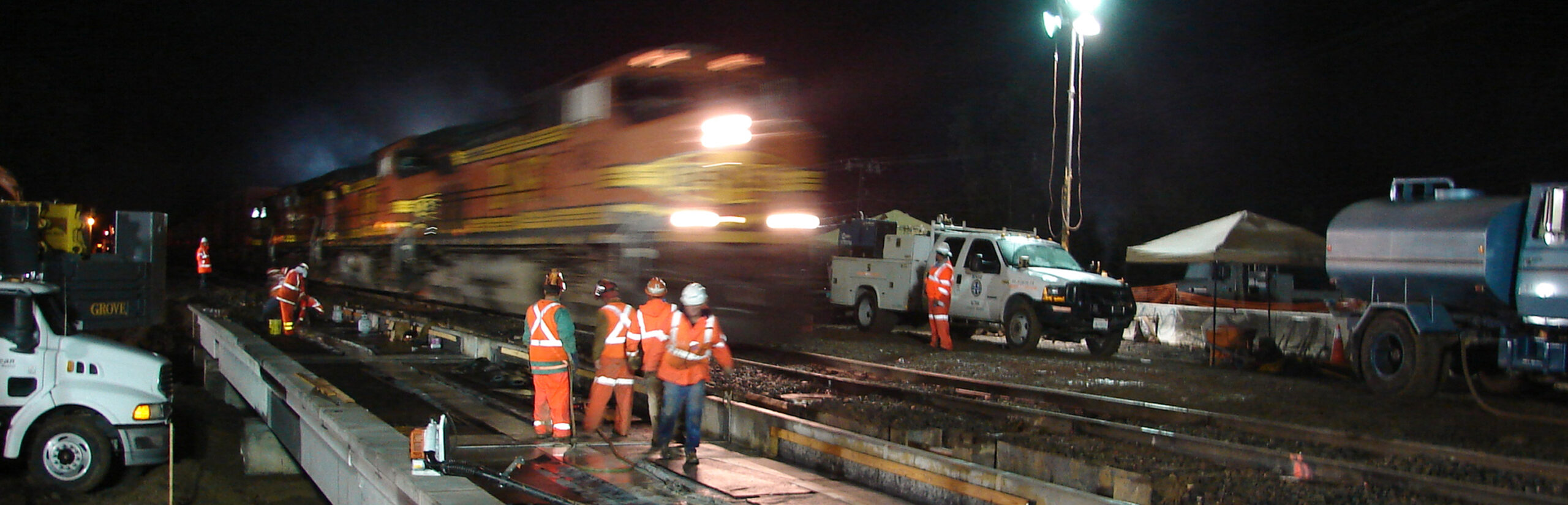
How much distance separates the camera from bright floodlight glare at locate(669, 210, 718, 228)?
11.8 m

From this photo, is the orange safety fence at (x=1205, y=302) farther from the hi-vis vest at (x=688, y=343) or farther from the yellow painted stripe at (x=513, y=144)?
the hi-vis vest at (x=688, y=343)

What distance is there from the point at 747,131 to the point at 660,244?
173cm

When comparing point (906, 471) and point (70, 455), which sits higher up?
point (906, 471)

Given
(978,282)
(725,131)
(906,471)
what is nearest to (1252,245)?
(978,282)

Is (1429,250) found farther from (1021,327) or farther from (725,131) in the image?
(725,131)

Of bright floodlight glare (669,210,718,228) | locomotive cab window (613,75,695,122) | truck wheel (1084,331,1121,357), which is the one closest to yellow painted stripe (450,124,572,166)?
locomotive cab window (613,75,695,122)

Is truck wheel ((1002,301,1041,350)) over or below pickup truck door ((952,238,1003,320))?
below

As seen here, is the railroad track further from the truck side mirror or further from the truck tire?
the truck side mirror

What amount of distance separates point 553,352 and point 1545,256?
9.42 meters

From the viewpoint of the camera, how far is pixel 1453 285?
35.2 ft

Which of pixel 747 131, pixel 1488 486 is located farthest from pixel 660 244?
pixel 1488 486

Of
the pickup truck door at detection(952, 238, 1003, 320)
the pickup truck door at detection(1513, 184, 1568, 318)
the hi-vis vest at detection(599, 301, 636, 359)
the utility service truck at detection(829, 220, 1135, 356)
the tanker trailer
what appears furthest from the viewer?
the pickup truck door at detection(952, 238, 1003, 320)

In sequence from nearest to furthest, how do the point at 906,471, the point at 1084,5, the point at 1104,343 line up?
the point at 906,471, the point at 1104,343, the point at 1084,5

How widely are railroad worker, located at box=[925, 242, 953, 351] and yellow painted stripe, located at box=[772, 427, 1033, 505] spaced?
8097 mm
